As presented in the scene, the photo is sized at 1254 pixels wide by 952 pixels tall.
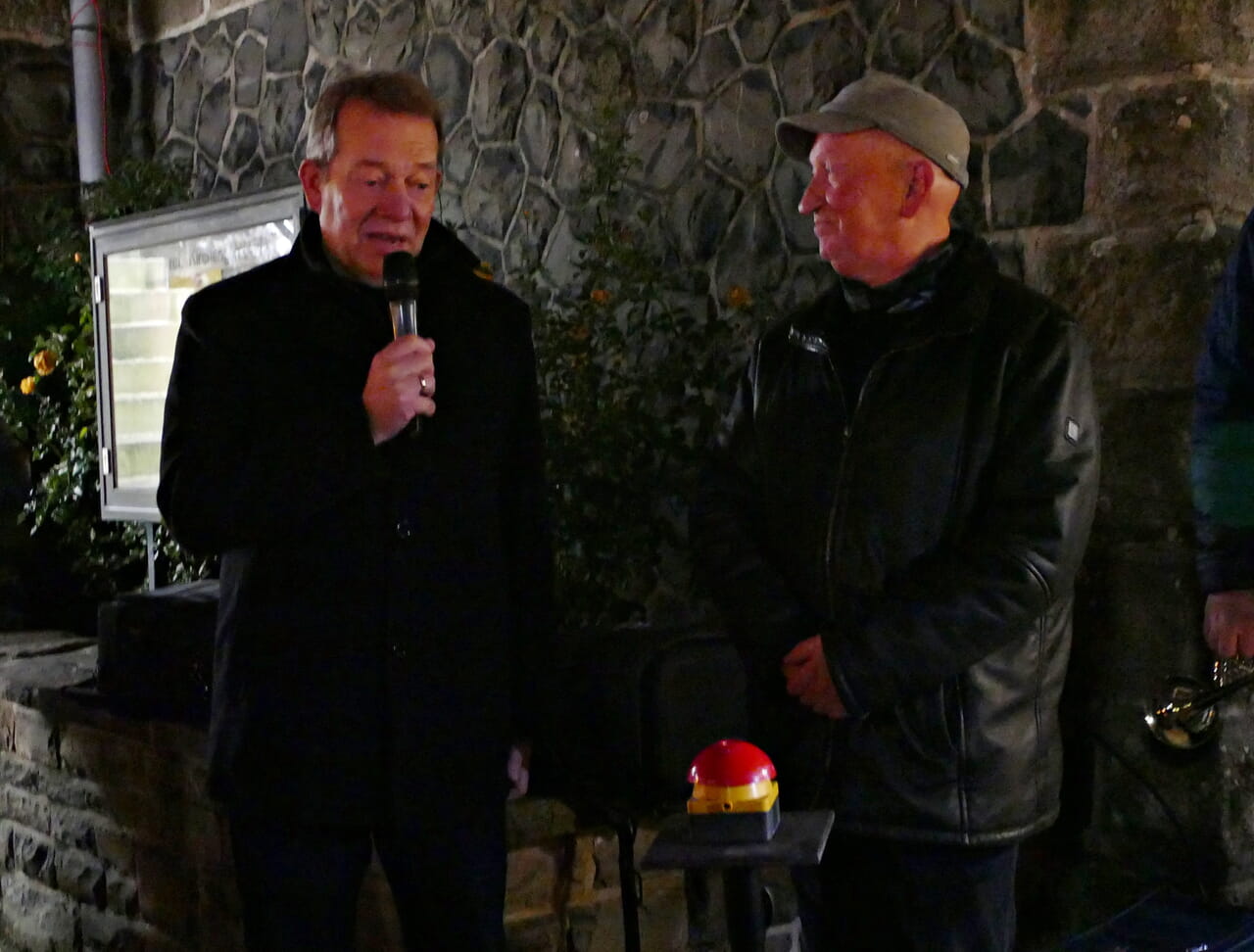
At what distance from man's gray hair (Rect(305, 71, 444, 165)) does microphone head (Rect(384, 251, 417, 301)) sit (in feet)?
0.74

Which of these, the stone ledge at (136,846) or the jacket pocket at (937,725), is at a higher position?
the jacket pocket at (937,725)

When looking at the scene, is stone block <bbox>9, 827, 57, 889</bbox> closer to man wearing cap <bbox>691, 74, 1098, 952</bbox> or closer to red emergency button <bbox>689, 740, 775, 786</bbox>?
man wearing cap <bbox>691, 74, 1098, 952</bbox>

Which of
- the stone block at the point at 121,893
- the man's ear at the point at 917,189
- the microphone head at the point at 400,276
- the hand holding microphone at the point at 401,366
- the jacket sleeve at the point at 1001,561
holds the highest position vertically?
the man's ear at the point at 917,189

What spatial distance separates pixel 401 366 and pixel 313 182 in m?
0.41

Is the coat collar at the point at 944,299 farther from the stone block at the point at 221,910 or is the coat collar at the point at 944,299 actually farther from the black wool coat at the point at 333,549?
the stone block at the point at 221,910

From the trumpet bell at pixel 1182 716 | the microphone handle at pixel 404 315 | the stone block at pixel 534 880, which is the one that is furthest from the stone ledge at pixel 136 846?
the microphone handle at pixel 404 315

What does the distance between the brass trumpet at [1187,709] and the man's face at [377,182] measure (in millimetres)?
1621

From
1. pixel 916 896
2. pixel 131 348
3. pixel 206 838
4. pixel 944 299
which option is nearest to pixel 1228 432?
pixel 944 299

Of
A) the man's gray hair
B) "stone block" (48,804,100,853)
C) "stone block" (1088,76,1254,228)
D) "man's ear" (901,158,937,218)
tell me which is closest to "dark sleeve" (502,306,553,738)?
the man's gray hair

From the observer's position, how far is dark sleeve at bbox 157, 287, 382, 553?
206 cm

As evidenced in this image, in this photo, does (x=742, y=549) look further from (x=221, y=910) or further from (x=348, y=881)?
(x=221, y=910)

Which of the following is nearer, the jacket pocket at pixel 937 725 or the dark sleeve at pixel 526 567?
the jacket pocket at pixel 937 725

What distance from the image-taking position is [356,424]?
81.8 inches

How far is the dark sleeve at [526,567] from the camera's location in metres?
2.22
